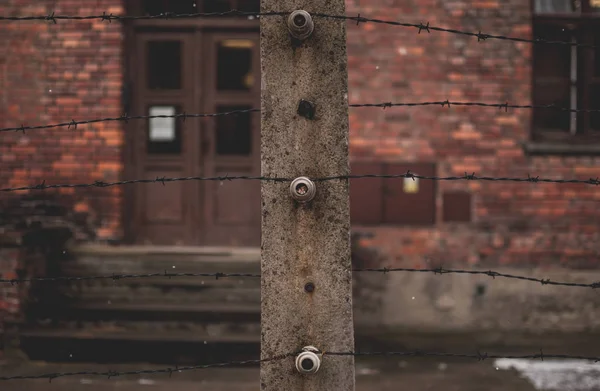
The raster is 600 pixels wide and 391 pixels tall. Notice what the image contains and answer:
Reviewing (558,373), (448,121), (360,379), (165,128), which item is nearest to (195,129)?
(165,128)

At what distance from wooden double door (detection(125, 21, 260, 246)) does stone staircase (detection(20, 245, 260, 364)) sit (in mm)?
561

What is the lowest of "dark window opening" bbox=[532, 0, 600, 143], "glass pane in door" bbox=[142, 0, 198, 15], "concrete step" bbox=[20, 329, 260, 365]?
"concrete step" bbox=[20, 329, 260, 365]

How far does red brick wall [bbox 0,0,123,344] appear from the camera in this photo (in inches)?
240

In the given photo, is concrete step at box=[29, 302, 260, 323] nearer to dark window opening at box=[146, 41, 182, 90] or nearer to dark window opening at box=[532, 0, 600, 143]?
dark window opening at box=[146, 41, 182, 90]

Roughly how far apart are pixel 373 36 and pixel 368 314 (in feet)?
9.59

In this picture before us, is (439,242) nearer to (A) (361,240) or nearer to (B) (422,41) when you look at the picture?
(A) (361,240)

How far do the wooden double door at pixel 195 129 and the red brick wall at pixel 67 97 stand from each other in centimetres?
34

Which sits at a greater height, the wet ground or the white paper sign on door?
the white paper sign on door

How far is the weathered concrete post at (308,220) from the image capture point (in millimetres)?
1895

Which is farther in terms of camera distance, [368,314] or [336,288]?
[368,314]

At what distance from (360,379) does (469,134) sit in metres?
2.87

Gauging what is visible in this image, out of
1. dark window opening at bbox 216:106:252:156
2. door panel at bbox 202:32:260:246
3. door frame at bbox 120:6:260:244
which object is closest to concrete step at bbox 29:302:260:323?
door frame at bbox 120:6:260:244

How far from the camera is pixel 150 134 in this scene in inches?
257

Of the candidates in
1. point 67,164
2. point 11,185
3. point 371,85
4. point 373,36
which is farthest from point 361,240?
point 11,185
